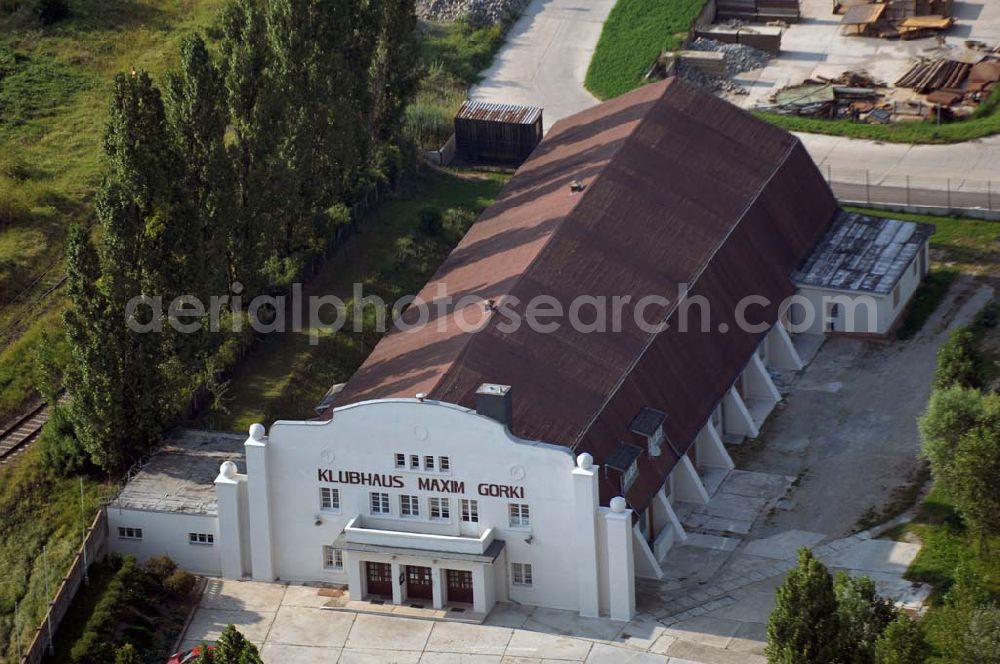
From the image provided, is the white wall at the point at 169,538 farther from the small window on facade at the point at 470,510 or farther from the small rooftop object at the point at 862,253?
the small rooftop object at the point at 862,253

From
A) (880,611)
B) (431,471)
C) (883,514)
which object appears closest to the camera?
(880,611)

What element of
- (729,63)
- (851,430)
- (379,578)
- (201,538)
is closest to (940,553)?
(851,430)

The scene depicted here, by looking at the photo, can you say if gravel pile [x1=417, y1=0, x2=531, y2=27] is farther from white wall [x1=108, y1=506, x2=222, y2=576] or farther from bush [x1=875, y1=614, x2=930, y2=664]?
bush [x1=875, y1=614, x2=930, y2=664]

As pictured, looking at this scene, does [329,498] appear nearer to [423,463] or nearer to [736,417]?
[423,463]

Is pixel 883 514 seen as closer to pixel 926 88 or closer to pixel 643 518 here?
pixel 643 518

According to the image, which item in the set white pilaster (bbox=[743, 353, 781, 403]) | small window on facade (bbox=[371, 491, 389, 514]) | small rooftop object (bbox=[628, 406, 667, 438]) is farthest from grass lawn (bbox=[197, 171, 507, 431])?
white pilaster (bbox=[743, 353, 781, 403])

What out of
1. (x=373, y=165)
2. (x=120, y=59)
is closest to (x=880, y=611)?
(x=373, y=165)

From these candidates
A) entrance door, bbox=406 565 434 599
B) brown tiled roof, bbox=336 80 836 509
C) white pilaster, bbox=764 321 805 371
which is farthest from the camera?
white pilaster, bbox=764 321 805 371
